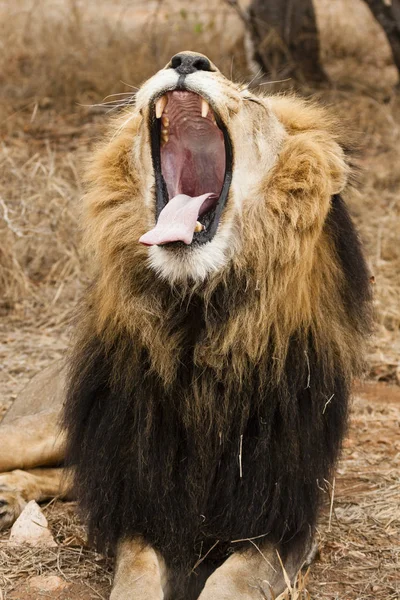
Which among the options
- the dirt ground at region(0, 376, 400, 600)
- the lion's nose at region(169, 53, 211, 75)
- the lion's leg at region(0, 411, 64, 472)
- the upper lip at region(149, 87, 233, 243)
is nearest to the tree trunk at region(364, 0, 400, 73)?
the dirt ground at region(0, 376, 400, 600)

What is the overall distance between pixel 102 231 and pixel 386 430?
2.20 m

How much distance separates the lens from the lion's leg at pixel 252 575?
9.80 ft

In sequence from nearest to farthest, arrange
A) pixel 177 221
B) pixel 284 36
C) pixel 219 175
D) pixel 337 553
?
pixel 177 221, pixel 219 175, pixel 337 553, pixel 284 36

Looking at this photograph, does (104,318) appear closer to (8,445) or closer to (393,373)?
(8,445)

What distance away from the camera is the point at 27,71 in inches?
388

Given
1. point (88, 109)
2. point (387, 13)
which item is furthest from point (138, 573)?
point (387, 13)

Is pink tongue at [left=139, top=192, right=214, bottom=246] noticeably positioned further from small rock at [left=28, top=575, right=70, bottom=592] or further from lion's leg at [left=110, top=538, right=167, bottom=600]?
small rock at [left=28, top=575, right=70, bottom=592]

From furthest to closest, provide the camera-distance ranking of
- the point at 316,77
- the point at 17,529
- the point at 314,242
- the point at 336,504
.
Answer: the point at 316,77
the point at 336,504
the point at 17,529
the point at 314,242

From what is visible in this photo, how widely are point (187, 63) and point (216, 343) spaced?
84 centimetres

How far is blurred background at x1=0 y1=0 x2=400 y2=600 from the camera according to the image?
12.8 feet

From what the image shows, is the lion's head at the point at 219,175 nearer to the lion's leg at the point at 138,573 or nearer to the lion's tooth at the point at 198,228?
the lion's tooth at the point at 198,228

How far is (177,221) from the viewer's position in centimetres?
315

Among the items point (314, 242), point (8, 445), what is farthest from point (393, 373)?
point (314, 242)

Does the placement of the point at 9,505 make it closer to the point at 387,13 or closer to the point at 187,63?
the point at 187,63
